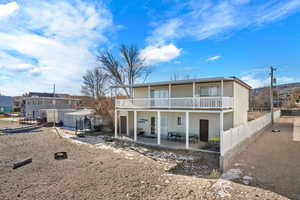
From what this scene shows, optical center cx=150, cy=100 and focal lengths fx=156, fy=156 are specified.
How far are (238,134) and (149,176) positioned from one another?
6.20m

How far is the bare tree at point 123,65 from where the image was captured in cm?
2519

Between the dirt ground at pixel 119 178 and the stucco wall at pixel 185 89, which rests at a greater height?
the stucco wall at pixel 185 89

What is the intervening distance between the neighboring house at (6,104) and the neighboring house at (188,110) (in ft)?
181

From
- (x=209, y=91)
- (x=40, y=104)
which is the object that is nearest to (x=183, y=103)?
(x=209, y=91)

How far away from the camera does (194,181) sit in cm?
631

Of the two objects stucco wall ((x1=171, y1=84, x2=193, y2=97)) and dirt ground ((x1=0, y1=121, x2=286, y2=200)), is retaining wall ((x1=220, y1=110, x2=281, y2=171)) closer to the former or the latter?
dirt ground ((x1=0, y1=121, x2=286, y2=200))

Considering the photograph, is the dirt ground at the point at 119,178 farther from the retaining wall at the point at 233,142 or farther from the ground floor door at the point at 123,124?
the ground floor door at the point at 123,124

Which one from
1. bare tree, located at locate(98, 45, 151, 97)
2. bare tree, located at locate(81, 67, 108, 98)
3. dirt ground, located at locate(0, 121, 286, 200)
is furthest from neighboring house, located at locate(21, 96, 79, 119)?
dirt ground, located at locate(0, 121, 286, 200)

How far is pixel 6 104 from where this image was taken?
5078 cm

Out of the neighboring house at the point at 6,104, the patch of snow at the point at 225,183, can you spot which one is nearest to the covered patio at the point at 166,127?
the patch of snow at the point at 225,183

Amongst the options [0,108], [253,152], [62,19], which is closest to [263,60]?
[253,152]

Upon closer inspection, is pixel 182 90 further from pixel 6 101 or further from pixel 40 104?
pixel 6 101

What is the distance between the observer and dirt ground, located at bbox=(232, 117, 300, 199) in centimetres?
558

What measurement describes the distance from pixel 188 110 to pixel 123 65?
57.2 feet
